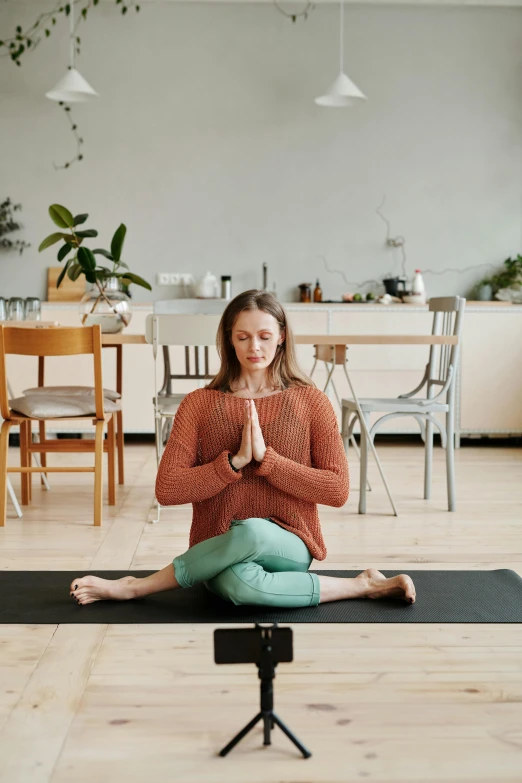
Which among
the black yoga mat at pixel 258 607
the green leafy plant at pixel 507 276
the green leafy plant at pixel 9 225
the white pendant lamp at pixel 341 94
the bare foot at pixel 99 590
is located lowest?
the black yoga mat at pixel 258 607

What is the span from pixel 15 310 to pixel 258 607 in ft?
7.67

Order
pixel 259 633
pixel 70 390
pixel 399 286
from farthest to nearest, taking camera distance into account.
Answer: pixel 399 286 < pixel 70 390 < pixel 259 633

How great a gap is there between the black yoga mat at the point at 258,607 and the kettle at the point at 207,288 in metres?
3.25

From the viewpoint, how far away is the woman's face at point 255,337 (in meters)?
2.02

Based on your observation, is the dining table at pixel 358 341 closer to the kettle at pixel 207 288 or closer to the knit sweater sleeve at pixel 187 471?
the knit sweater sleeve at pixel 187 471

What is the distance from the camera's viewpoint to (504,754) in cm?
140

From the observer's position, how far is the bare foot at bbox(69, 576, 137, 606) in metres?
2.12

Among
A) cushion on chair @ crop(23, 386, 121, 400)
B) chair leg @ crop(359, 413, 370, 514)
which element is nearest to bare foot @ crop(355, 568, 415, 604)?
chair leg @ crop(359, 413, 370, 514)

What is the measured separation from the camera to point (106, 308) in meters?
3.60

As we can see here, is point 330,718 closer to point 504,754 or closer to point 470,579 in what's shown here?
point 504,754

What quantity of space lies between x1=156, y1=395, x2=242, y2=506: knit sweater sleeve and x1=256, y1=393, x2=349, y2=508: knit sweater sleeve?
0.09 metres

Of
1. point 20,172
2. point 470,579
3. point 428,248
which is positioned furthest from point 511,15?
point 470,579

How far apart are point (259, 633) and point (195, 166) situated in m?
4.64

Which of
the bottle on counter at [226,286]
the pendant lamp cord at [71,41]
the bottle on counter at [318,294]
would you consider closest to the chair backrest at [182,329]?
the bottle on counter at [226,286]
